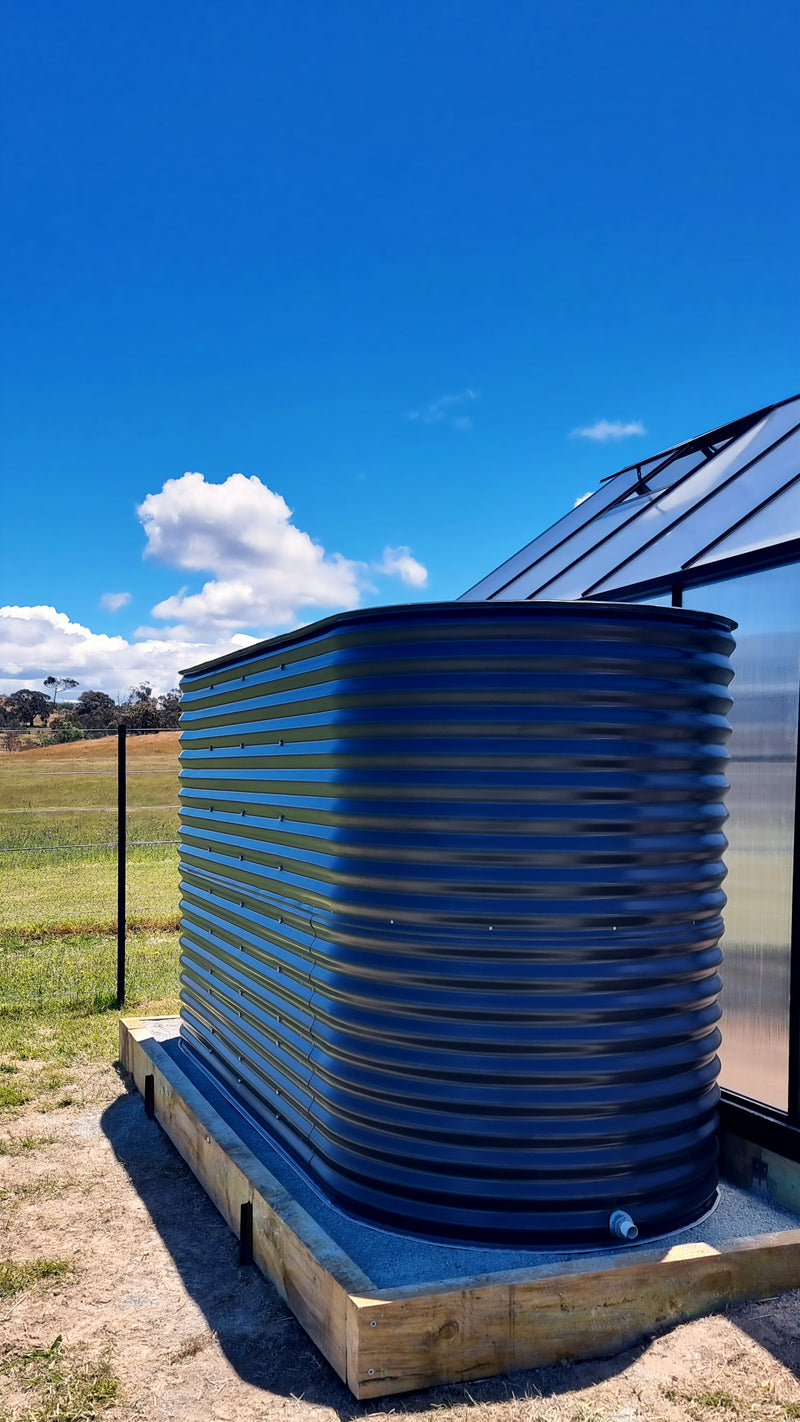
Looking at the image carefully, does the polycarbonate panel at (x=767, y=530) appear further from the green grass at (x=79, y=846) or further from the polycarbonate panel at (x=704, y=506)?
the green grass at (x=79, y=846)

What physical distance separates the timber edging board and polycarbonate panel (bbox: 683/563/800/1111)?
37.5 inches

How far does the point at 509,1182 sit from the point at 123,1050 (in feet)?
15.0

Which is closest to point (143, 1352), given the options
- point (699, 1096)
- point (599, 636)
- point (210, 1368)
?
point (210, 1368)

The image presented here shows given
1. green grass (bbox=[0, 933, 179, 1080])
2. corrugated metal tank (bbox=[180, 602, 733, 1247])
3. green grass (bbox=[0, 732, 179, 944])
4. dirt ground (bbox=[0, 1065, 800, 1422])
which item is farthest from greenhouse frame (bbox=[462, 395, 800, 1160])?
green grass (bbox=[0, 732, 179, 944])

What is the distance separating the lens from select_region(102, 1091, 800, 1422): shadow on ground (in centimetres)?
348

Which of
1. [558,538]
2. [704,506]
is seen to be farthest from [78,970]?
[704,506]

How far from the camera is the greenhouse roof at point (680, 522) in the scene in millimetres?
5223

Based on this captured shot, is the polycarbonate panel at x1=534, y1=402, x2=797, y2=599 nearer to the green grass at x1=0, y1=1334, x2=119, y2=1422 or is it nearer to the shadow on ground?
the shadow on ground

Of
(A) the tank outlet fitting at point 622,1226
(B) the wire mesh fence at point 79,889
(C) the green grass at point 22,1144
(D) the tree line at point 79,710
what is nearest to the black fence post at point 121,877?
(B) the wire mesh fence at point 79,889

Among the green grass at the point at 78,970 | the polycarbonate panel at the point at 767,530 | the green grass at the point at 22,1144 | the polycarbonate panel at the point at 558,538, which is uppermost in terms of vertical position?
the polycarbonate panel at the point at 558,538

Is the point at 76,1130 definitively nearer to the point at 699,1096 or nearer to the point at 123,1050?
the point at 123,1050

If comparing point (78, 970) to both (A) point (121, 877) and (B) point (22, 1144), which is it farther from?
(B) point (22, 1144)

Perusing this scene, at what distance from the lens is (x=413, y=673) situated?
13.2 feet

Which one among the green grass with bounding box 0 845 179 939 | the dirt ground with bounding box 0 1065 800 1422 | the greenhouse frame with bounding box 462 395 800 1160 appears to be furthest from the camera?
the green grass with bounding box 0 845 179 939
